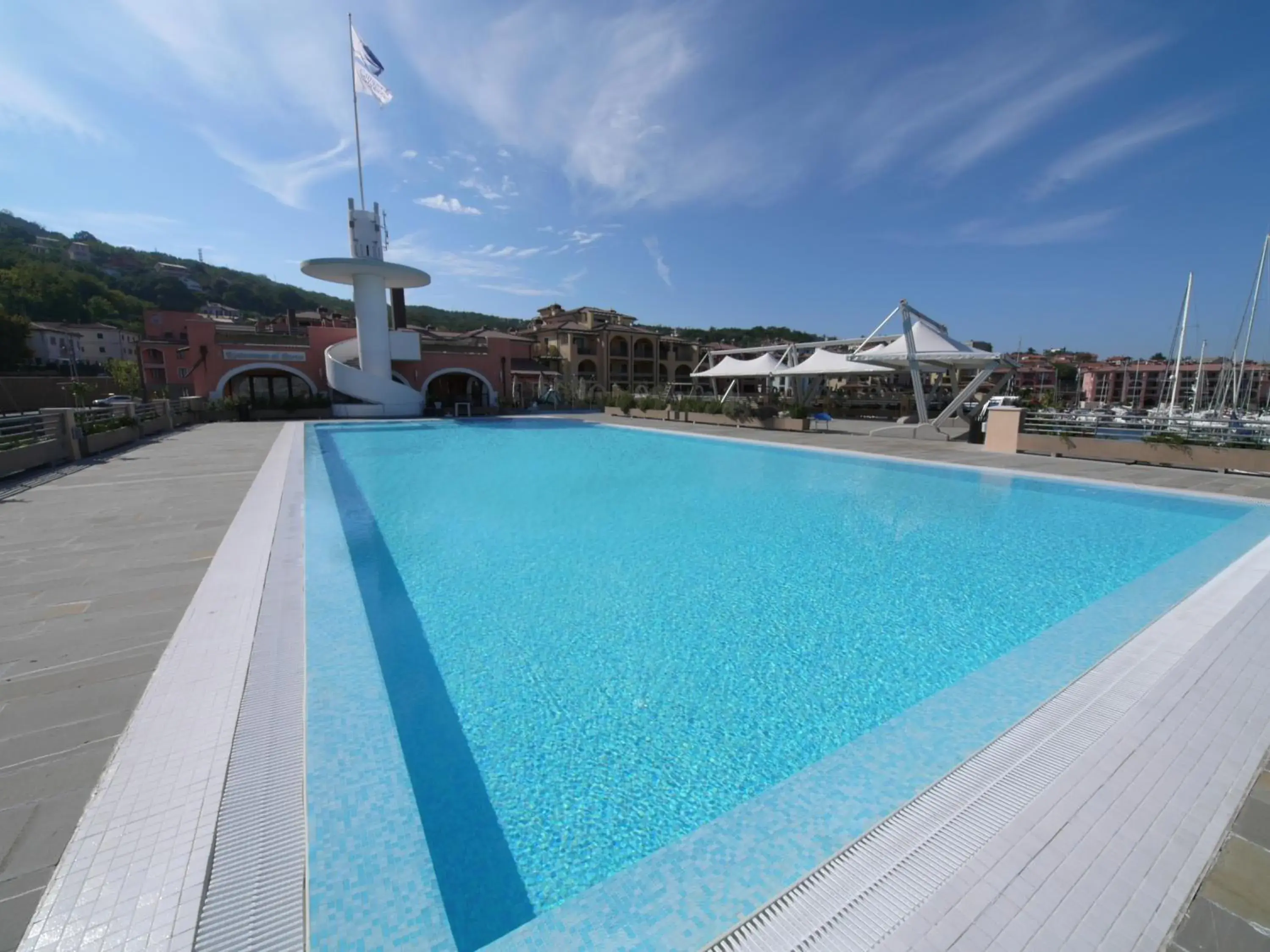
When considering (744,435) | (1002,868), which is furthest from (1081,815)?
(744,435)

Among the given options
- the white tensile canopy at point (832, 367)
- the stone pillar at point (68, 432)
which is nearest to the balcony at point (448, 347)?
the stone pillar at point (68, 432)

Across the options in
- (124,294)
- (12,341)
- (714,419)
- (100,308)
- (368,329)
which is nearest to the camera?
(714,419)

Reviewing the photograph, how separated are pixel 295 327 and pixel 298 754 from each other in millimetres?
35280

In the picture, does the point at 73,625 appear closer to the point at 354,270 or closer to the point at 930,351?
the point at 930,351

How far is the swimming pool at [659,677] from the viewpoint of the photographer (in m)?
2.00

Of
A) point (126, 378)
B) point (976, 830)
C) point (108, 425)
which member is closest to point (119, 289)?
point (126, 378)

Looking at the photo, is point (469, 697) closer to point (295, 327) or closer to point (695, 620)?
point (695, 620)

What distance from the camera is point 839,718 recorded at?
10.2ft

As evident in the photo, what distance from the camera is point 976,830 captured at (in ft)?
6.30

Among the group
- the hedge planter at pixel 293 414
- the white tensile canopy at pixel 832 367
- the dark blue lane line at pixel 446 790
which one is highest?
the white tensile canopy at pixel 832 367

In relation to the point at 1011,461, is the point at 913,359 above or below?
above

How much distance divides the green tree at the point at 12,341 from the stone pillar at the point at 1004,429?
6078cm

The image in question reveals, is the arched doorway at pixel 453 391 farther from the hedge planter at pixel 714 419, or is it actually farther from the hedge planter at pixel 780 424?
the hedge planter at pixel 780 424

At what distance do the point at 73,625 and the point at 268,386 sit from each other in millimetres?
28530
